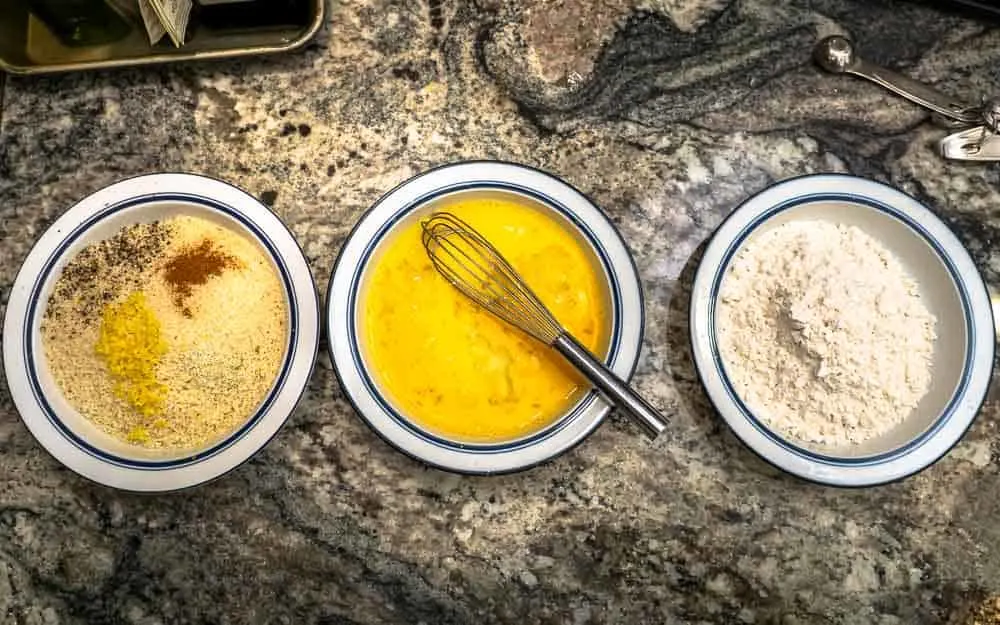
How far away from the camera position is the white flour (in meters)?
1.05

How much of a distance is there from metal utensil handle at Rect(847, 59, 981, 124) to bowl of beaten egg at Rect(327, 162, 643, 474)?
1.65 ft

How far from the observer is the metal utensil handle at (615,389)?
3.26 ft

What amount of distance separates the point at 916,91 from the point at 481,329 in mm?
764

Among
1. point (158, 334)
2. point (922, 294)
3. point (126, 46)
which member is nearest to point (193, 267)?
point (158, 334)

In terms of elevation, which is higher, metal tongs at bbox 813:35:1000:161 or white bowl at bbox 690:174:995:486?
metal tongs at bbox 813:35:1000:161

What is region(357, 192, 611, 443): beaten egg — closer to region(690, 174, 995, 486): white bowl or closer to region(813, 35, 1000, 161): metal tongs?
region(690, 174, 995, 486): white bowl

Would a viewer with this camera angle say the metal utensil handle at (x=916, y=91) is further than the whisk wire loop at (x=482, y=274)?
Yes

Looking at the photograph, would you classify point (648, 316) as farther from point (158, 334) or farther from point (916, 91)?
point (158, 334)

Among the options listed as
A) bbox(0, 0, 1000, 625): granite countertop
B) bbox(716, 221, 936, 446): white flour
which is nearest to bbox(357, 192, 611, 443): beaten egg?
bbox(0, 0, 1000, 625): granite countertop

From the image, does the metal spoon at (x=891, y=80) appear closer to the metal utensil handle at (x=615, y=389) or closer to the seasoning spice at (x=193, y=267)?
the metal utensil handle at (x=615, y=389)

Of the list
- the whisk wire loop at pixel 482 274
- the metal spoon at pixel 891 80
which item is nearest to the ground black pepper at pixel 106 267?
the whisk wire loop at pixel 482 274

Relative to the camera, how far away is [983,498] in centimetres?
113

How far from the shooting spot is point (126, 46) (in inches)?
45.7

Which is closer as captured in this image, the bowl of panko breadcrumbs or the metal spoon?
the bowl of panko breadcrumbs
